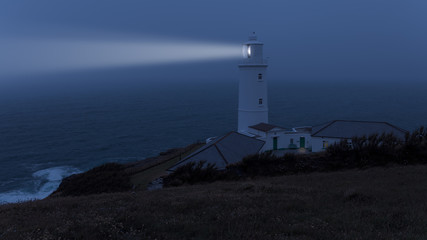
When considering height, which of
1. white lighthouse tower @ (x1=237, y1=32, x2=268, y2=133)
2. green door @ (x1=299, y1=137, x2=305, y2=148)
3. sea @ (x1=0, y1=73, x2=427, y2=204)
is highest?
white lighthouse tower @ (x1=237, y1=32, x2=268, y2=133)

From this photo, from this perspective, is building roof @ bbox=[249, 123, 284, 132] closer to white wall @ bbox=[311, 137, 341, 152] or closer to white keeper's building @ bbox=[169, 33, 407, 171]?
white keeper's building @ bbox=[169, 33, 407, 171]

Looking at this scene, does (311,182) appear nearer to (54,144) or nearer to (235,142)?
(235,142)

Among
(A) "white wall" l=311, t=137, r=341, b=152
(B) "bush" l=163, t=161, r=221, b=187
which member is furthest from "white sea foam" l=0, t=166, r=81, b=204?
(A) "white wall" l=311, t=137, r=341, b=152

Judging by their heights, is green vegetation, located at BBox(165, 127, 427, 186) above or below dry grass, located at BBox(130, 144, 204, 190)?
above

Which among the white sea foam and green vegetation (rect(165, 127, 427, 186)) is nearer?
green vegetation (rect(165, 127, 427, 186))

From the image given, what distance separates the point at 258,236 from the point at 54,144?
45.0m

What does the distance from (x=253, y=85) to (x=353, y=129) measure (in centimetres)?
974

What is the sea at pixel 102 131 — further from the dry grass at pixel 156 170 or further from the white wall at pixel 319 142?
the white wall at pixel 319 142

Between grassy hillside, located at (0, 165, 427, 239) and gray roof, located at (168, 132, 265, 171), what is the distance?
900 centimetres

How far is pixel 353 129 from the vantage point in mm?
26703

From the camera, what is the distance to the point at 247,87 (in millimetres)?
30578

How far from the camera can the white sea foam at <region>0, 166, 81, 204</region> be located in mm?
25897

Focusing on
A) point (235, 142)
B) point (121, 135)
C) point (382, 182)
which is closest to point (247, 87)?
point (235, 142)

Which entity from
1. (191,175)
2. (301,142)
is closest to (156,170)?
(191,175)
